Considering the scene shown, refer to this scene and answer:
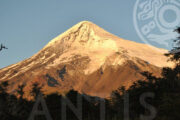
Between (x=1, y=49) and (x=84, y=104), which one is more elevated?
(x=1, y=49)

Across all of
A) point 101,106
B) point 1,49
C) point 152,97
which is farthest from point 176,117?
point 101,106

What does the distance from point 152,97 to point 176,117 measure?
1810 centimetres

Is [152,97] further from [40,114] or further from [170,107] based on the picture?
[170,107]

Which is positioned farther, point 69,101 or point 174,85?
point 69,101

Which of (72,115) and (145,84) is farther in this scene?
(145,84)

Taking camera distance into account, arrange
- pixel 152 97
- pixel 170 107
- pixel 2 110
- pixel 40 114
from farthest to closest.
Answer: pixel 2 110
pixel 40 114
pixel 152 97
pixel 170 107

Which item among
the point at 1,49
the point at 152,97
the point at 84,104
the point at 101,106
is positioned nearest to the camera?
the point at 1,49

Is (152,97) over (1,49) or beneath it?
beneath

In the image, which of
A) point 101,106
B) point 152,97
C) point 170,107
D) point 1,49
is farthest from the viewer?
point 101,106

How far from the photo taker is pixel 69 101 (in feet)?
158

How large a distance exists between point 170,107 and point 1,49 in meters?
14.6

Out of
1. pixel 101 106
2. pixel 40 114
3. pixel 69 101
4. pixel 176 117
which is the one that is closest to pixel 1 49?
pixel 40 114

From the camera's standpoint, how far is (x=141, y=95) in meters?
40.4

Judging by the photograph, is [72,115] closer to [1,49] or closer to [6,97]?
[1,49]
